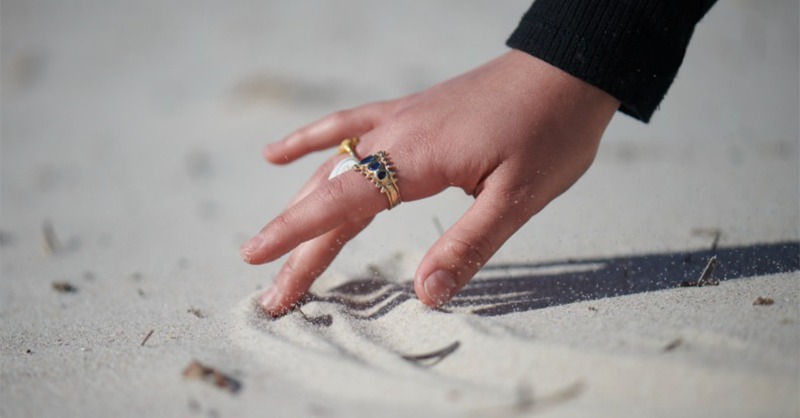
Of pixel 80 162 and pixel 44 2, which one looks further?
pixel 44 2

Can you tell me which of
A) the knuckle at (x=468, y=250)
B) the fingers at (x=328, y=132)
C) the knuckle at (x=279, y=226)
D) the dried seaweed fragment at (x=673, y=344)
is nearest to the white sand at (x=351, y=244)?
the dried seaweed fragment at (x=673, y=344)

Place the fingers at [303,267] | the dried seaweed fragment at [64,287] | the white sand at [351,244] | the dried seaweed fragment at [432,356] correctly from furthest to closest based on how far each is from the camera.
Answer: the dried seaweed fragment at [64,287]
the fingers at [303,267]
the dried seaweed fragment at [432,356]
the white sand at [351,244]

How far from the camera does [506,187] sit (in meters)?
1.90

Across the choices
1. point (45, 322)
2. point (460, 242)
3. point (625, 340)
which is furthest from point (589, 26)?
point (45, 322)

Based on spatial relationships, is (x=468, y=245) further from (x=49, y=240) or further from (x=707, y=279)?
(x=49, y=240)

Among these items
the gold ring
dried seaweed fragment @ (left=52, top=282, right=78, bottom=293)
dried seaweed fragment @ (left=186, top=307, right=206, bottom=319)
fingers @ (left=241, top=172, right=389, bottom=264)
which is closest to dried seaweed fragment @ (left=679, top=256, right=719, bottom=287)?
fingers @ (left=241, top=172, right=389, bottom=264)

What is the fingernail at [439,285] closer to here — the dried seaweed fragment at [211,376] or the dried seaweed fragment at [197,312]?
the dried seaweed fragment at [211,376]

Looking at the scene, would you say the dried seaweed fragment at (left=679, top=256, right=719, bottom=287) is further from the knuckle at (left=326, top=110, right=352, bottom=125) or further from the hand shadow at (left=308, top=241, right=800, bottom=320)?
the knuckle at (left=326, top=110, right=352, bottom=125)

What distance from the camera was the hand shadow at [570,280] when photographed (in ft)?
6.61

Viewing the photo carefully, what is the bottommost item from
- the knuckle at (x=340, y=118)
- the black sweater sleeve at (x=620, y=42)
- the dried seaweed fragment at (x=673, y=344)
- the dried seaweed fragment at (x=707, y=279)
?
the dried seaweed fragment at (x=707, y=279)

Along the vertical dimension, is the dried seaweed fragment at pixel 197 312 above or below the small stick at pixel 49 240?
above

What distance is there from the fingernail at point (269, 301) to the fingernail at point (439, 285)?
562 millimetres

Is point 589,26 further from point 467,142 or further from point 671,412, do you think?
point 671,412

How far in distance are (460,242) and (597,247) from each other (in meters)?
0.97
